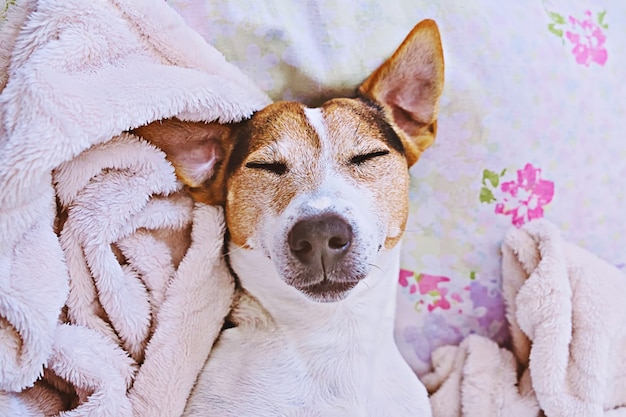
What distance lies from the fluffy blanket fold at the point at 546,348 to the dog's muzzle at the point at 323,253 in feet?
2.04

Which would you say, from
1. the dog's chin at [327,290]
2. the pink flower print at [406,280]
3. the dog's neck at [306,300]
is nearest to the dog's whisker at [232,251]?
the dog's neck at [306,300]

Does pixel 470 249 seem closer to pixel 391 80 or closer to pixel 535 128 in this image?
pixel 535 128

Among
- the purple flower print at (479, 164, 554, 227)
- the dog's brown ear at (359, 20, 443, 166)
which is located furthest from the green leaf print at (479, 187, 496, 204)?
the dog's brown ear at (359, 20, 443, 166)

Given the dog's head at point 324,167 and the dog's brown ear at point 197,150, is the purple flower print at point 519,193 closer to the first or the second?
the dog's head at point 324,167

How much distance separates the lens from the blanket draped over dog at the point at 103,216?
1.19 metres

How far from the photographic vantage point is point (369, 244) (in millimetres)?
1237

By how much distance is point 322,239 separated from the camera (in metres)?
1.17

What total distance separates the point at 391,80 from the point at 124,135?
649 millimetres

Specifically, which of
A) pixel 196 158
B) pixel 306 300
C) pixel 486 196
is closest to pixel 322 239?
pixel 306 300

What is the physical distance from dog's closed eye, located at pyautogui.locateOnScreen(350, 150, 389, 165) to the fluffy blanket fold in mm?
522

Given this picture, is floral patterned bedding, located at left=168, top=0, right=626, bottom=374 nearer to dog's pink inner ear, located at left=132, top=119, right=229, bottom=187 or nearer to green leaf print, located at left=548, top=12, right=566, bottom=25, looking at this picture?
green leaf print, located at left=548, top=12, right=566, bottom=25

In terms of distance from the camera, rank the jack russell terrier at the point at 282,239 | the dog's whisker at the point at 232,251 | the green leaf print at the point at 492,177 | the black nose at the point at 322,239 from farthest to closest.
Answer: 1. the green leaf print at the point at 492,177
2. the dog's whisker at the point at 232,251
3. the jack russell terrier at the point at 282,239
4. the black nose at the point at 322,239

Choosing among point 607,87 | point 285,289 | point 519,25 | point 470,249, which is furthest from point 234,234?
point 607,87

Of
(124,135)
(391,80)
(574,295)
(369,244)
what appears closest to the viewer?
(369,244)
